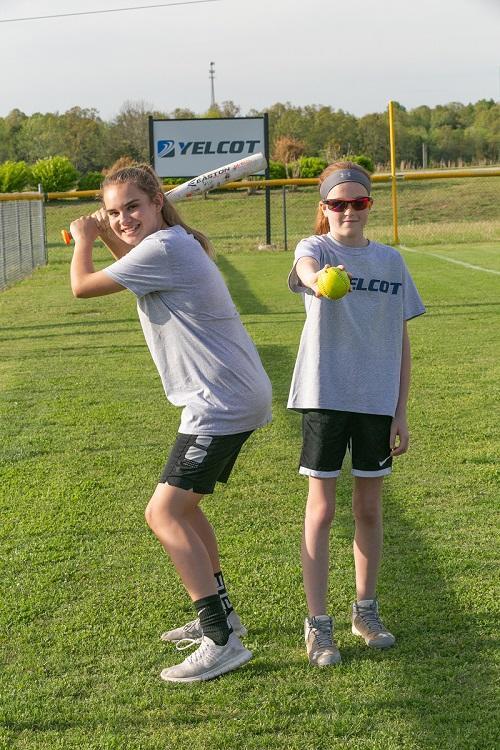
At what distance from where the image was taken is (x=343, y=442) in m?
3.55

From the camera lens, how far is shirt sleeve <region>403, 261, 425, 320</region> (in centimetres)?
356

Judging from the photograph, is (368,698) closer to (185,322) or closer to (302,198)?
(185,322)

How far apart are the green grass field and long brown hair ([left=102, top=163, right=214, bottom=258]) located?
138cm

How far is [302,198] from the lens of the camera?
41219mm

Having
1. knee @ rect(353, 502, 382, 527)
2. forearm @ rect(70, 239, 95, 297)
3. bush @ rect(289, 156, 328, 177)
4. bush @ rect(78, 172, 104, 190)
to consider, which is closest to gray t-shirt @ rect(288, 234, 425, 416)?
knee @ rect(353, 502, 382, 527)

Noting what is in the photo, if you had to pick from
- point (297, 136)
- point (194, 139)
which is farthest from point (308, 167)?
point (297, 136)

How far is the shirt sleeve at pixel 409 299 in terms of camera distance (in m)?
3.56

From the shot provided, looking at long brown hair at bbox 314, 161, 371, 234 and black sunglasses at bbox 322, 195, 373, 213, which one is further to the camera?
long brown hair at bbox 314, 161, 371, 234

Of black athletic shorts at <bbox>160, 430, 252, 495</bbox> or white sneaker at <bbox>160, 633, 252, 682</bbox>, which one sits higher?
black athletic shorts at <bbox>160, 430, 252, 495</bbox>

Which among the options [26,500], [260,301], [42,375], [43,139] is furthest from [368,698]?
[43,139]

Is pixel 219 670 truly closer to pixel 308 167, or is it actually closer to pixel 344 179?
pixel 344 179

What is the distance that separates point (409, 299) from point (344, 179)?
0.46 metres

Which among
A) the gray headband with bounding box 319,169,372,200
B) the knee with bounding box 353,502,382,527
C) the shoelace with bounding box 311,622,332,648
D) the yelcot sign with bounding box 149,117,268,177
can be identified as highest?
the yelcot sign with bounding box 149,117,268,177

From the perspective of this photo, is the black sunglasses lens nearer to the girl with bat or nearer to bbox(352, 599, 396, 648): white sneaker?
the girl with bat
